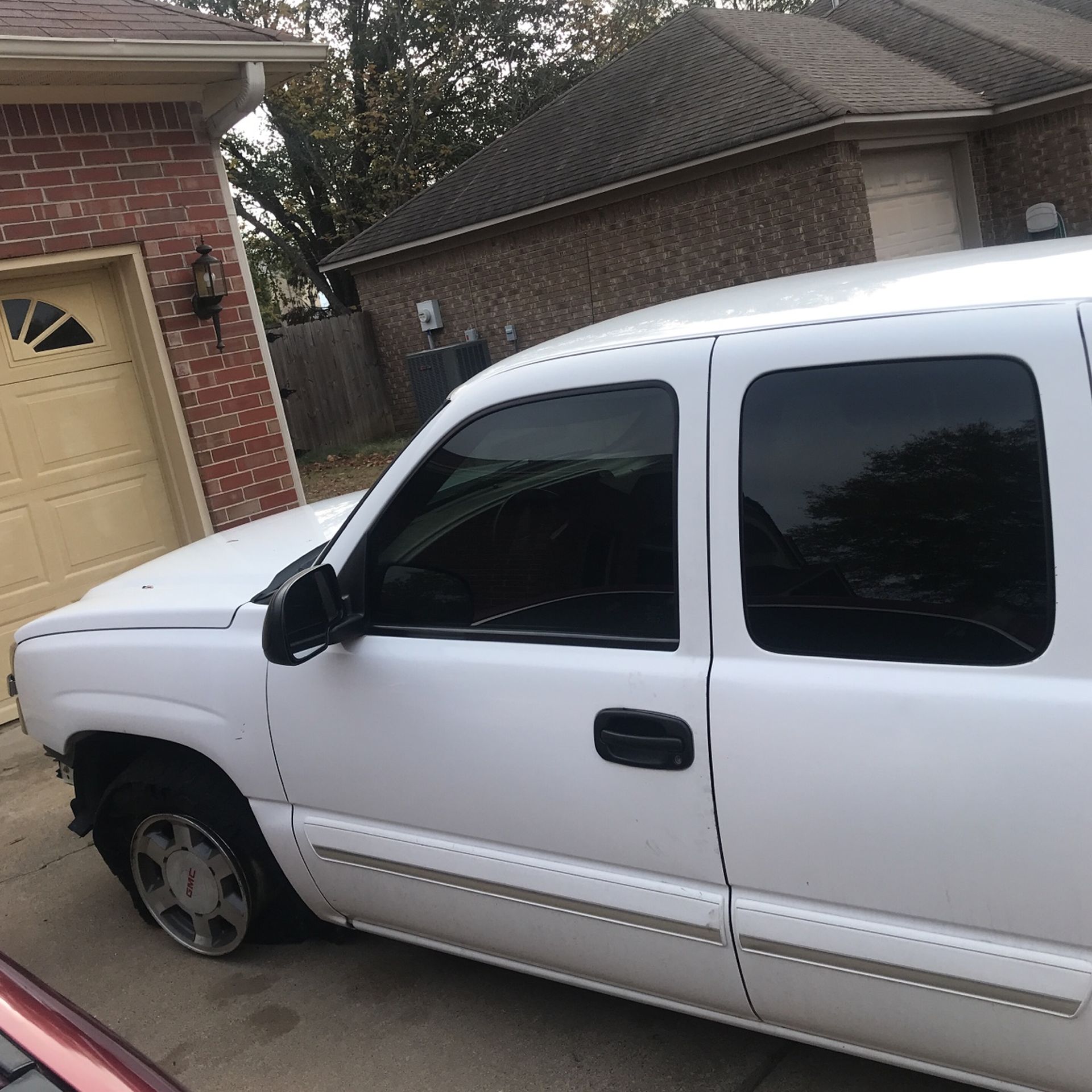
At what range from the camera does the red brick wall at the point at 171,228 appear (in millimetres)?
6203

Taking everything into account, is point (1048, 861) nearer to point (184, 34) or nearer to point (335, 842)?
point (335, 842)

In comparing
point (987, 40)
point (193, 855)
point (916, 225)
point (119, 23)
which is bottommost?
point (193, 855)

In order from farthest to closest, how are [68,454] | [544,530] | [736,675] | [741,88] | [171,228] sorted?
1. [741,88]
2. [171,228]
3. [68,454]
4. [544,530]
5. [736,675]

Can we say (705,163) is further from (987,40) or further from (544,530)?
(544,530)

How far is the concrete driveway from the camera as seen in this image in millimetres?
2781

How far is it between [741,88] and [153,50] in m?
9.92

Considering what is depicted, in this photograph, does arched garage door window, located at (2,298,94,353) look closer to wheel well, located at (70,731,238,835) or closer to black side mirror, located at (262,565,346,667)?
wheel well, located at (70,731,238,835)

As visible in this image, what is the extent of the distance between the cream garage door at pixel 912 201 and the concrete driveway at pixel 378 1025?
12231mm

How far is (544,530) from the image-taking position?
2.58 m

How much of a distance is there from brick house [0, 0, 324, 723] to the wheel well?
9.82 ft

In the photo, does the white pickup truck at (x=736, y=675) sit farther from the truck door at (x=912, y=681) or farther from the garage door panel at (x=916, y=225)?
the garage door panel at (x=916, y=225)

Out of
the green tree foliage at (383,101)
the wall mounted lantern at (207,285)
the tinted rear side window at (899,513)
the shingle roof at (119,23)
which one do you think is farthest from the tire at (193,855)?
the green tree foliage at (383,101)

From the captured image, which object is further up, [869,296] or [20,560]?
[869,296]

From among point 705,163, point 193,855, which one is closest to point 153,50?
point 193,855
